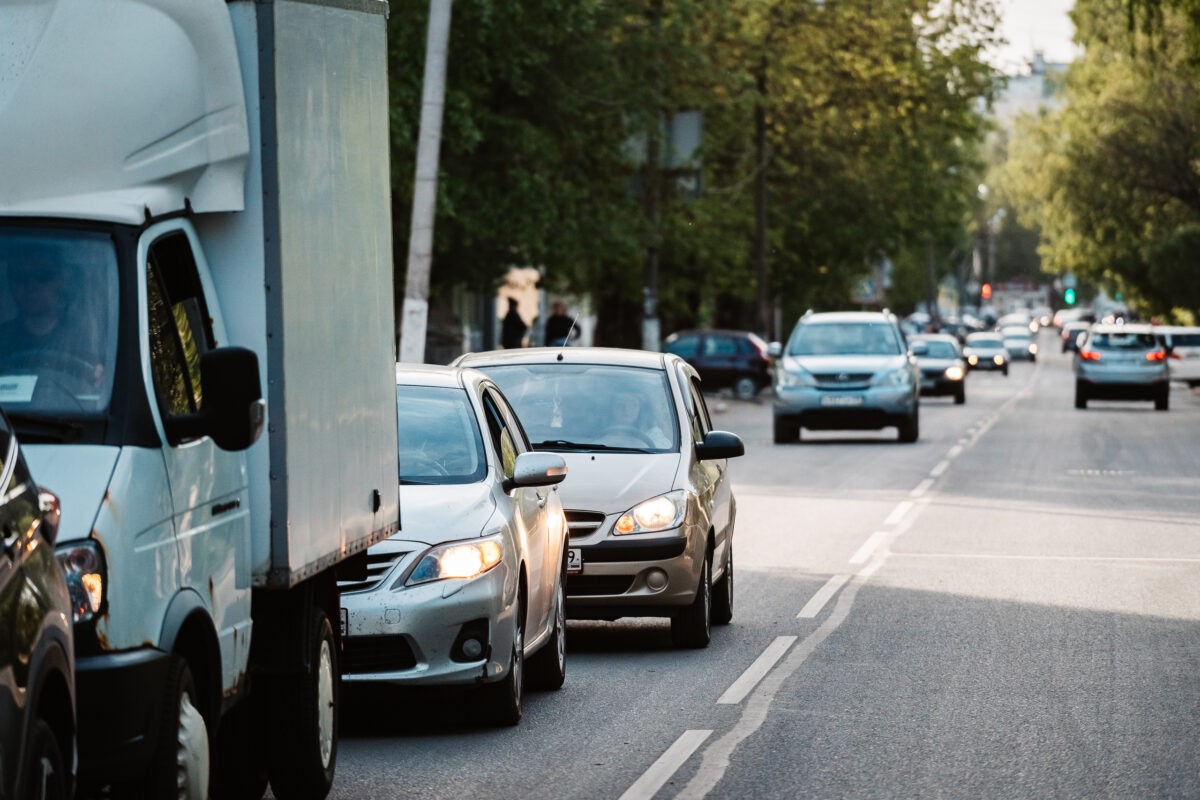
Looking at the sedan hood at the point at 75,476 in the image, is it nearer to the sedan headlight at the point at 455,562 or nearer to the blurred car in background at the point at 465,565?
the blurred car in background at the point at 465,565

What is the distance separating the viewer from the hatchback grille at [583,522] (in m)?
12.0

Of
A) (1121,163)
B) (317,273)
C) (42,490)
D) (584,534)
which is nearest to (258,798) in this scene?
(317,273)

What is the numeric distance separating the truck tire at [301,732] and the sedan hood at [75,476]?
5.53ft

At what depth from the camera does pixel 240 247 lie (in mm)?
6887

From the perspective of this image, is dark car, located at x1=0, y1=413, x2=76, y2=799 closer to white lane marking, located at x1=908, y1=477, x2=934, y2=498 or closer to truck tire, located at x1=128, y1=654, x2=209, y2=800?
truck tire, located at x1=128, y1=654, x2=209, y2=800

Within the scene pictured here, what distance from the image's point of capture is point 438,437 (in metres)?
10.4

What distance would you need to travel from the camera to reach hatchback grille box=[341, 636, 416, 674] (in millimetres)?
9086

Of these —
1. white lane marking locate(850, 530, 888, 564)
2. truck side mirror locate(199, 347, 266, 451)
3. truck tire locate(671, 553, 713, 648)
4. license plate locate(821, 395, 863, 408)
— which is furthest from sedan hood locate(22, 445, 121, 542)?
license plate locate(821, 395, 863, 408)

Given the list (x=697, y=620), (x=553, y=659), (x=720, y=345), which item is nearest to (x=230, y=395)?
(x=553, y=659)

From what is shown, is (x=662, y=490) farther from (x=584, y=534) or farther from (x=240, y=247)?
(x=240, y=247)

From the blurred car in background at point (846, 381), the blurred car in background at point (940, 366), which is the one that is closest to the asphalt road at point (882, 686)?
the blurred car in background at point (846, 381)

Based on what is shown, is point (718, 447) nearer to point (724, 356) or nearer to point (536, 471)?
point (536, 471)

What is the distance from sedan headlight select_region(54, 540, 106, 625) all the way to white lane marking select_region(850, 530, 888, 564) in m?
11.8

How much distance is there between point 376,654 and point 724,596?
4.51m
